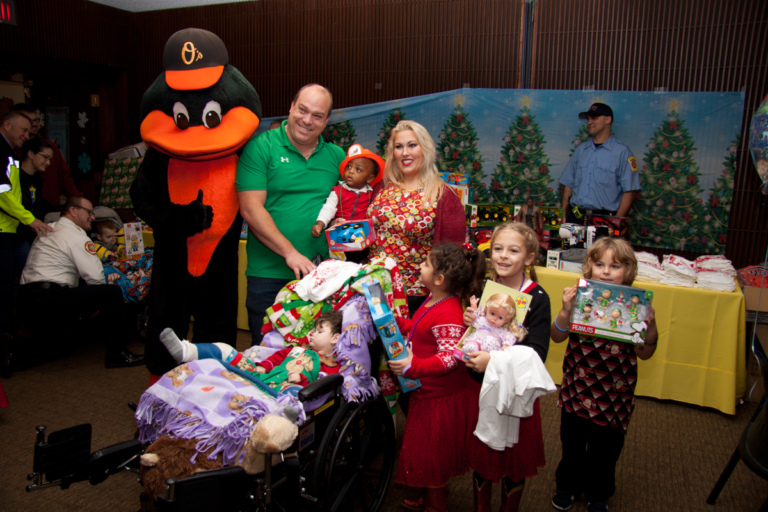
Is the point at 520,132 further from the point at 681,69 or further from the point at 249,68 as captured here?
the point at 249,68

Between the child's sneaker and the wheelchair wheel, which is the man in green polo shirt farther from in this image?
the child's sneaker

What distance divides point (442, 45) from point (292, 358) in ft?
12.4

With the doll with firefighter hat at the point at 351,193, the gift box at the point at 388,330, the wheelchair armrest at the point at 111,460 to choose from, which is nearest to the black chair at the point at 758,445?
the gift box at the point at 388,330

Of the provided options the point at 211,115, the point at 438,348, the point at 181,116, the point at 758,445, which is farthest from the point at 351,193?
the point at 758,445

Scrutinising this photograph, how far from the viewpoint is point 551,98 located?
4.23 metres

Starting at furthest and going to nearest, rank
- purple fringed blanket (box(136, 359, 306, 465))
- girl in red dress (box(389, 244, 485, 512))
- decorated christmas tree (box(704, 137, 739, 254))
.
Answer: decorated christmas tree (box(704, 137, 739, 254)) → girl in red dress (box(389, 244, 485, 512)) → purple fringed blanket (box(136, 359, 306, 465))

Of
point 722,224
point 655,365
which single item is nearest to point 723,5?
point 722,224

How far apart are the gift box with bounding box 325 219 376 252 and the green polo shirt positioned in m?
0.18

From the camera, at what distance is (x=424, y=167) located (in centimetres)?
227

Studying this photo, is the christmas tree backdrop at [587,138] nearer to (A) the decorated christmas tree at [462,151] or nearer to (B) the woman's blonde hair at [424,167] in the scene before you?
(A) the decorated christmas tree at [462,151]

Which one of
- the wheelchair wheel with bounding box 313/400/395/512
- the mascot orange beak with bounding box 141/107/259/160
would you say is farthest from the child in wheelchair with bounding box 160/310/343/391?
the mascot orange beak with bounding box 141/107/259/160

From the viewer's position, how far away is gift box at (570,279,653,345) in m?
1.76

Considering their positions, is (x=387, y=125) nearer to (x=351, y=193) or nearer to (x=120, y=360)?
(x=351, y=193)

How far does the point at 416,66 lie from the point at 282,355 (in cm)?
368
